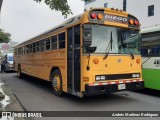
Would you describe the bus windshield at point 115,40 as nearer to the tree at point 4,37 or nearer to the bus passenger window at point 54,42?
the bus passenger window at point 54,42

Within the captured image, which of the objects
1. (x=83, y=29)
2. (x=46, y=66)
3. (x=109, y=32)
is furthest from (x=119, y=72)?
(x=46, y=66)

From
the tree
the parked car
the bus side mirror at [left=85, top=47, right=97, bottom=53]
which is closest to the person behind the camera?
the bus side mirror at [left=85, top=47, right=97, bottom=53]

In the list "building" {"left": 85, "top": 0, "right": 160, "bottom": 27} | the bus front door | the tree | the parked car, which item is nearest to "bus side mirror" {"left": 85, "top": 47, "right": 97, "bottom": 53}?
the bus front door

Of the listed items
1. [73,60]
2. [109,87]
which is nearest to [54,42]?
[73,60]

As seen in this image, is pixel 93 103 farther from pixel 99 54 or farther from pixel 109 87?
pixel 99 54

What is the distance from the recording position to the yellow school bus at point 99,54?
24.2 ft

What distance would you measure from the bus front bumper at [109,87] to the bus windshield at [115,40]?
1.03 metres

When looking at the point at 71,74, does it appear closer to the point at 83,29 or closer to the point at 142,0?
the point at 83,29

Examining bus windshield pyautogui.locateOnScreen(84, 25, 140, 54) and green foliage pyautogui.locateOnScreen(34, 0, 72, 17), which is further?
green foliage pyautogui.locateOnScreen(34, 0, 72, 17)

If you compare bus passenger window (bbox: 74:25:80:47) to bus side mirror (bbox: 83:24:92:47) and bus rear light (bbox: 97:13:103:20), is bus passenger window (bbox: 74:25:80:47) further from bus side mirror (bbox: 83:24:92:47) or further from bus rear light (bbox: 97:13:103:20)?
bus rear light (bbox: 97:13:103:20)

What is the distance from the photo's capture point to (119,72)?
789 centimetres

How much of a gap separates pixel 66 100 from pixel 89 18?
10.5 ft

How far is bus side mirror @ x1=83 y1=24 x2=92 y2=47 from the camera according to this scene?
720 cm

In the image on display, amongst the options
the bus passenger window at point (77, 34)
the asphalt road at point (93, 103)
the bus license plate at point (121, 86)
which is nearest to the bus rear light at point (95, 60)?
the bus passenger window at point (77, 34)
